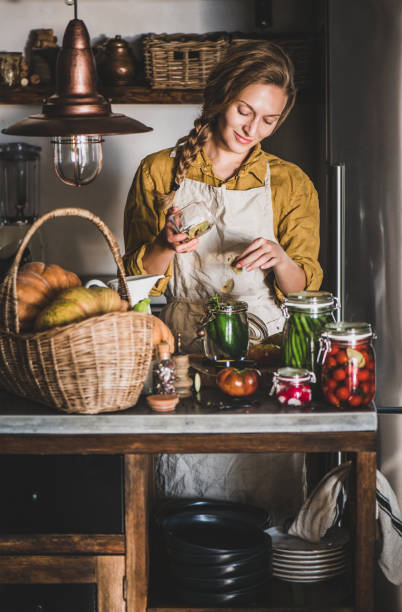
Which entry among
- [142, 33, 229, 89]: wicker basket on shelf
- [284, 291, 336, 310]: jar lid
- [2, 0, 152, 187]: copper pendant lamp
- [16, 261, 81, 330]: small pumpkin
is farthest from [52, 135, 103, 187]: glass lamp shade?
[142, 33, 229, 89]: wicker basket on shelf

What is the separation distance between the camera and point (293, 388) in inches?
59.9

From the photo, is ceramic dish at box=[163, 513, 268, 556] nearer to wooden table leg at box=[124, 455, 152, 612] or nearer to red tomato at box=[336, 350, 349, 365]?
wooden table leg at box=[124, 455, 152, 612]

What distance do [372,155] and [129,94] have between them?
4.17 ft

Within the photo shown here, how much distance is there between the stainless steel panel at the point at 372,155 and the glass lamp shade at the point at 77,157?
3.14 feet

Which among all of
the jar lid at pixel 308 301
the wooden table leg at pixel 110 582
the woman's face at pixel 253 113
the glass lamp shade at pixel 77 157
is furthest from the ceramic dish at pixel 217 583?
the woman's face at pixel 253 113

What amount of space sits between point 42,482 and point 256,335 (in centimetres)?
82

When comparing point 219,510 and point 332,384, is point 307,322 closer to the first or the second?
point 332,384

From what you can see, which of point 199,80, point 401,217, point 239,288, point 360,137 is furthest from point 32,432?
point 199,80

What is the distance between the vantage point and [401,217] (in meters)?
2.54

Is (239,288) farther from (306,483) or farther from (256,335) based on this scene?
(306,483)

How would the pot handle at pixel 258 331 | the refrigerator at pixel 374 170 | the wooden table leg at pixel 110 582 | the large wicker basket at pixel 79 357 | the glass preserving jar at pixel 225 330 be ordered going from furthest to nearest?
the refrigerator at pixel 374 170 → the pot handle at pixel 258 331 → the glass preserving jar at pixel 225 330 → the wooden table leg at pixel 110 582 → the large wicker basket at pixel 79 357

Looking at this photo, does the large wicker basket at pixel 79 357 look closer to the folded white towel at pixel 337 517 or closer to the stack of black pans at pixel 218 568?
the stack of black pans at pixel 218 568

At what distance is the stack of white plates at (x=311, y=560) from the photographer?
1.61 meters

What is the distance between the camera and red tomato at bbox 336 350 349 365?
1.48 m
